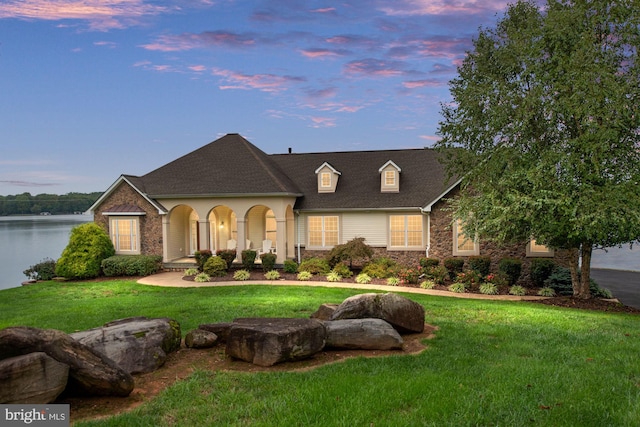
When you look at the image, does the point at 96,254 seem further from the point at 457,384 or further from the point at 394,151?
the point at 457,384

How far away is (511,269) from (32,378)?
1849cm

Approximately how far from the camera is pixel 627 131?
14.6m

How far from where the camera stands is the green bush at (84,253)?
21422 mm

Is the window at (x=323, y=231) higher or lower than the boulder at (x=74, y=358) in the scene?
higher

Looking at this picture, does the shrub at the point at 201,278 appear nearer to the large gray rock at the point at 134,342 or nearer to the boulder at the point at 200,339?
the boulder at the point at 200,339

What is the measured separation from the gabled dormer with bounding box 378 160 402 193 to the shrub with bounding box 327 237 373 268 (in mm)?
3768

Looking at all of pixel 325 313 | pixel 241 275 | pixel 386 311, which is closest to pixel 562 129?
pixel 386 311

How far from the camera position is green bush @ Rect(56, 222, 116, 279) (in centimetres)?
2142

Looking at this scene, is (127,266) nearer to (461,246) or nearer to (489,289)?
(461,246)

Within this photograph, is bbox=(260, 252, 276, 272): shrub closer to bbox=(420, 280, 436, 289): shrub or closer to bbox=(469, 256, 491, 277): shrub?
bbox=(420, 280, 436, 289): shrub

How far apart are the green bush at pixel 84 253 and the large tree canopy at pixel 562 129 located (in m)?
17.4

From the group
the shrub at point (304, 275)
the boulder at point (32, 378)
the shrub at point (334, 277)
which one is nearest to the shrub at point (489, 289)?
the shrub at point (334, 277)

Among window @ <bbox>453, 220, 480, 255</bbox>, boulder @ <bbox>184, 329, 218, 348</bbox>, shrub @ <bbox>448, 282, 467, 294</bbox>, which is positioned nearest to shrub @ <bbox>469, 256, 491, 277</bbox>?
window @ <bbox>453, 220, 480, 255</bbox>

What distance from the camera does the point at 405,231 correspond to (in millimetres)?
22703
